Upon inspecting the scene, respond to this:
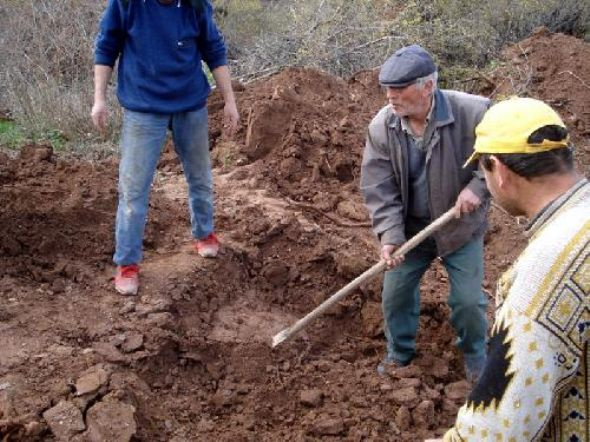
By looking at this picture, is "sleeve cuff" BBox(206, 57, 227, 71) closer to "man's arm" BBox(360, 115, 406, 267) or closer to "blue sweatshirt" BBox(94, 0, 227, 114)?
"blue sweatshirt" BBox(94, 0, 227, 114)

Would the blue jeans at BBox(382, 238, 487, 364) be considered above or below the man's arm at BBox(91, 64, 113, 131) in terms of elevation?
below

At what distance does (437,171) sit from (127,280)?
208 cm

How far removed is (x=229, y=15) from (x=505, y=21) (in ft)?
14.0

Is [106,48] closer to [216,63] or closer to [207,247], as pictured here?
[216,63]

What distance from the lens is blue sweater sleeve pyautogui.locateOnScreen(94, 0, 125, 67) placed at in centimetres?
405

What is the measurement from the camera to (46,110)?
296 inches

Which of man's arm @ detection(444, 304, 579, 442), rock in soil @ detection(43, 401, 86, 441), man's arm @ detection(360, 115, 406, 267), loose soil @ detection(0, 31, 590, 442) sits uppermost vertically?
man's arm @ detection(444, 304, 579, 442)

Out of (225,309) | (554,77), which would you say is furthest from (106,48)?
(554,77)

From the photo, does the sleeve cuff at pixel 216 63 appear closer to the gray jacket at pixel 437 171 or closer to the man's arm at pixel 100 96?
the man's arm at pixel 100 96

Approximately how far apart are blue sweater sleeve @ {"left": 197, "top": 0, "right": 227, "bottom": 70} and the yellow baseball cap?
8.95 ft

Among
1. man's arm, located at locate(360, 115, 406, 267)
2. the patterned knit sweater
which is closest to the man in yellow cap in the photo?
the patterned knit sweater

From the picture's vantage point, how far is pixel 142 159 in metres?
4.23

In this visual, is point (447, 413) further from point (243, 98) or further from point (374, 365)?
point (243, 98)

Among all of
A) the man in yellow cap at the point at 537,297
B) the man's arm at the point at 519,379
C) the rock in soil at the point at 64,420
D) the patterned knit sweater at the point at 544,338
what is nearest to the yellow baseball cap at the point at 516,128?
the man in yellow cap at the point at 537,297
